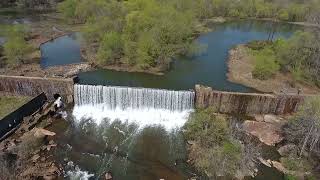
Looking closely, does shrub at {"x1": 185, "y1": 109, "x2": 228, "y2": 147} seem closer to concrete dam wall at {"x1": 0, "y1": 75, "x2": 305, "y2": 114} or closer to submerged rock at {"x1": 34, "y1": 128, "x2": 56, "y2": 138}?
concrete dam wall at {"x1": 0, "y1": 75, "x2": 305, "y2": 114}

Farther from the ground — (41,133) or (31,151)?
(41,133)

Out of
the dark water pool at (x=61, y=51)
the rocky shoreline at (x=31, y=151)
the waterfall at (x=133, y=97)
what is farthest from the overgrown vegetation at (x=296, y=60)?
the rocky shoreline at (x=31, y=151)

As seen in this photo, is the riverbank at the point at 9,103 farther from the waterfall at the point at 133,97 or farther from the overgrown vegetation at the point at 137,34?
the overgrown vegetation at the point at 137,34

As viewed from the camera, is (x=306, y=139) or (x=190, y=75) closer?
(x=306, y=139)

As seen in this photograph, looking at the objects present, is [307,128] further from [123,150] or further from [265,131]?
[123,150]

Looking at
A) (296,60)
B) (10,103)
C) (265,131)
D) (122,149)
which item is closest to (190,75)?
(265,131)

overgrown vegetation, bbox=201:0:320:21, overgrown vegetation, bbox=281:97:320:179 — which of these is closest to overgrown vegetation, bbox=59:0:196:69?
overgrown vegetation, bbox=281:97:320:179
